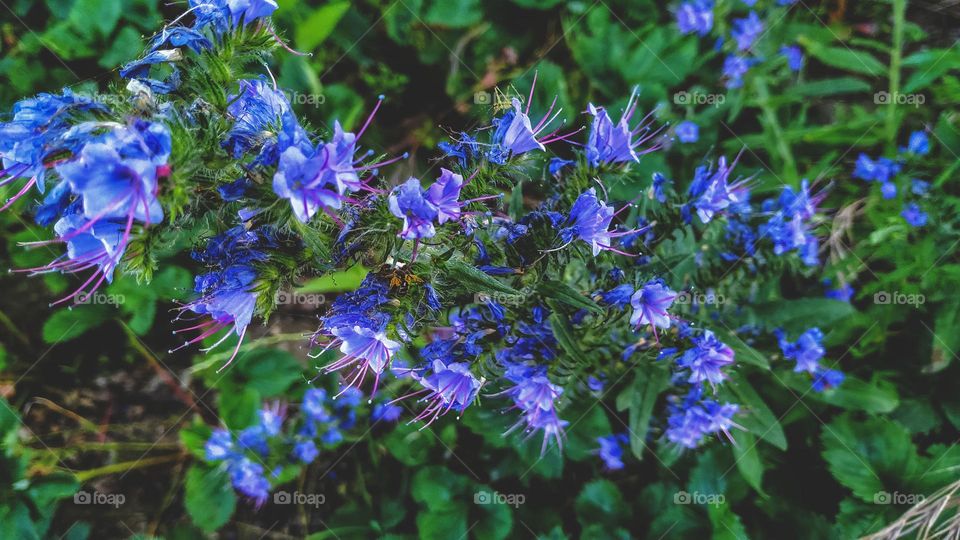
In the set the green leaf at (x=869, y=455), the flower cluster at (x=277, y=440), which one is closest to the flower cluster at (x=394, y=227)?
the green leaf at (x=869, y=455)

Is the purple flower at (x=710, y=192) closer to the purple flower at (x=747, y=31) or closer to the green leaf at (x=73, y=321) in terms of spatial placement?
the purple flower at (x=747, y=31)

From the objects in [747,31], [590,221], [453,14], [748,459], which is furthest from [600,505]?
[453,14]

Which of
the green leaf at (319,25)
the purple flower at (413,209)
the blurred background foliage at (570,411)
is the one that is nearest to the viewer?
the purple flower at (413,209)

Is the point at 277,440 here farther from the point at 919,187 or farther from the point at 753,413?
the point at 919,187

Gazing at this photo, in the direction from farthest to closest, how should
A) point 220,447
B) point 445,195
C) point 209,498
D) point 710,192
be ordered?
point 209,498 < point 220,447 < point 710,192 < point 445,195

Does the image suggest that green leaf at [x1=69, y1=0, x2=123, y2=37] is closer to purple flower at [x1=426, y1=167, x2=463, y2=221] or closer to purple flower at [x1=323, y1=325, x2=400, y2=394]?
purple flower at [x1=323, y1=325, x2=400, y2=394]
